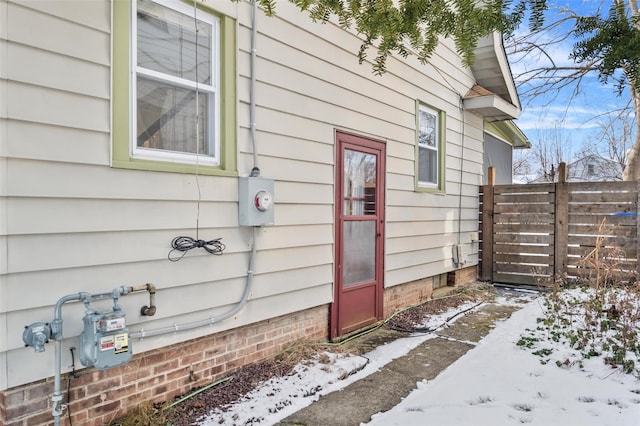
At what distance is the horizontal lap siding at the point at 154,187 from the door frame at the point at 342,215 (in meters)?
0.13

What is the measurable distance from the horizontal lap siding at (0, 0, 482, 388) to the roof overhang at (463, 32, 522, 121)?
256cm

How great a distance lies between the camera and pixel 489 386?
3.45m

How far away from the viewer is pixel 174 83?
10.4 feet

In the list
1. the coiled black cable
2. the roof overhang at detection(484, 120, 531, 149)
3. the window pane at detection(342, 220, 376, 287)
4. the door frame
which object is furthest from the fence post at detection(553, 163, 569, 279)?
the coiled black cable

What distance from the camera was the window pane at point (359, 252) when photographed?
4914 mm

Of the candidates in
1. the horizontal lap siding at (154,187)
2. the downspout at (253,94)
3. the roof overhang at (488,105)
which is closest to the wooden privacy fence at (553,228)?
the roof overhang at (488,105)

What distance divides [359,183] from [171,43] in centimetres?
265

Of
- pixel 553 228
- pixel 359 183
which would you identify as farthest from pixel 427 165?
pixel 553 228

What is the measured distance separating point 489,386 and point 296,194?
92.0 inches

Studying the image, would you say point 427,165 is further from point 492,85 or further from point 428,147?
point 492,85

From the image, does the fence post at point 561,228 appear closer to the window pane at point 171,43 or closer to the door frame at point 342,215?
the door frame at point 342,215

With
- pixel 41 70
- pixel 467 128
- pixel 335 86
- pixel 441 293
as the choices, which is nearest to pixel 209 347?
pixel 41 70

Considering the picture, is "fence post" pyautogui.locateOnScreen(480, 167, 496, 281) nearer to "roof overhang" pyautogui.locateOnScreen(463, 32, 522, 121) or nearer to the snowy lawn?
"roof overhang" pyautogui.locateOnScreen(463, 32, 522, 121)

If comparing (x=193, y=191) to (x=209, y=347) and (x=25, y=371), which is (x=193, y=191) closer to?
(x=209, y=347)
